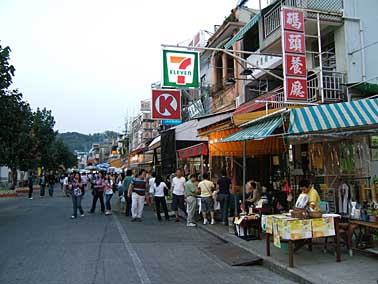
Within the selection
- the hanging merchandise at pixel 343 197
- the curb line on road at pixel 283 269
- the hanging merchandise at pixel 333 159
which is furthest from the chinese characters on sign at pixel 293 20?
the curb line on road at pixel 283 269

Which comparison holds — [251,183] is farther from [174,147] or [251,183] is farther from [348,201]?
[174,147]

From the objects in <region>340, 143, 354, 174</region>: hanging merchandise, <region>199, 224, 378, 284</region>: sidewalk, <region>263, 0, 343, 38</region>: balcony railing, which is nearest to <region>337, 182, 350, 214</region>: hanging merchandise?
<region>340, 143, 354, 174</region>: hanging merchandise

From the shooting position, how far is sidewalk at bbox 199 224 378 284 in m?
5.94

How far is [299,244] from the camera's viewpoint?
24.7 feet

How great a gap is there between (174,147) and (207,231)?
758 cm

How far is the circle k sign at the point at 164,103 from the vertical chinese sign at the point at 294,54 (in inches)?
355

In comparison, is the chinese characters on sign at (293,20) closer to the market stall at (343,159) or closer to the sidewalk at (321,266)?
the market stall at (343,159)

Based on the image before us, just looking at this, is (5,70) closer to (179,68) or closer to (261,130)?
(179,68)

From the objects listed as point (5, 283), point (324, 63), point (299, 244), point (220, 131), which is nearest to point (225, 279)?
point (299, 244)

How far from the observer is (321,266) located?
6738 mm

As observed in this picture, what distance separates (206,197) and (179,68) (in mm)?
4326

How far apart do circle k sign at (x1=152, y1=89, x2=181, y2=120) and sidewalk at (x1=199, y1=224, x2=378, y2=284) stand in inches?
477

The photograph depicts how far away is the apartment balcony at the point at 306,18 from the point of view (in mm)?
13148

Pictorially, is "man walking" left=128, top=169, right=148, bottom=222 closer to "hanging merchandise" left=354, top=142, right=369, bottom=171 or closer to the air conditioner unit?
"hanging merchandise" left=354, top=142, right=369, bottom=171
